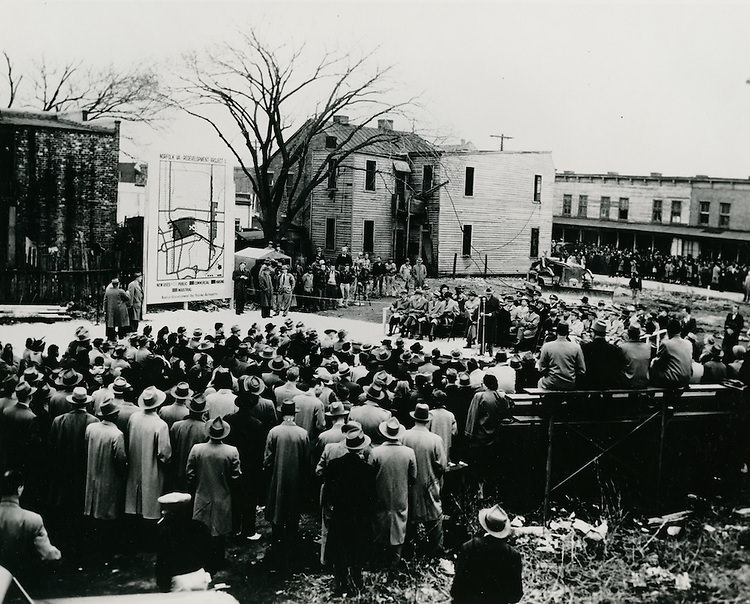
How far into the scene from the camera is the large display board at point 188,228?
49.0 ft

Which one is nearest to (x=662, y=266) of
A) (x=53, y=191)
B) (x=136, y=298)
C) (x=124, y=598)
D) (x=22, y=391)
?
(x=136, y=298)

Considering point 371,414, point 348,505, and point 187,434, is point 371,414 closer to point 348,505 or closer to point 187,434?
point 348,505

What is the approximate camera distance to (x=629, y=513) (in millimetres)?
9266

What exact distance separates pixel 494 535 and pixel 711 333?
529 inches

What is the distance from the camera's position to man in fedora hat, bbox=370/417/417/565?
730 cm

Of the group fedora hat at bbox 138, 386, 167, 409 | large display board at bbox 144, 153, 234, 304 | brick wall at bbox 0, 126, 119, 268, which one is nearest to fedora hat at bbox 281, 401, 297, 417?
fedora hat at bbox 138, 386, 167, 409

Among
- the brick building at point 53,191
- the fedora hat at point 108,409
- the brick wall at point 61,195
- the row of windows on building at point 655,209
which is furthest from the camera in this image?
the row of windows on building at point 655,209

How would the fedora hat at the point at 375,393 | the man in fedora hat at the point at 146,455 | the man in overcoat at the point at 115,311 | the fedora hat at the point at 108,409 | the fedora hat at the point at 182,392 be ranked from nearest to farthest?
the fedora hat at the point at 108,409 < the man in fedora hat at the point at 146,455 < the fedora hat at the point at 182,392 < the fedora hat at the point at 375,393 < the man in overcoat at the point at 115,311

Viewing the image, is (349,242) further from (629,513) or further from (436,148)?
(629,513)

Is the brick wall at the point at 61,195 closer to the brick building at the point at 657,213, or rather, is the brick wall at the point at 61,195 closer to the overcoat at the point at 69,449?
the overcoat at the point at 69,449

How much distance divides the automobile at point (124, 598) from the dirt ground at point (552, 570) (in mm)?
399

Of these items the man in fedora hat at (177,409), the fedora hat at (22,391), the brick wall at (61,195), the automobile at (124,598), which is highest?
the brick wall at (61,195)

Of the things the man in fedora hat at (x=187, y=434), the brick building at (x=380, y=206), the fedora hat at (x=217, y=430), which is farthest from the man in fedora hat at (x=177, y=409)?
the brick building at (x=380, y=206)

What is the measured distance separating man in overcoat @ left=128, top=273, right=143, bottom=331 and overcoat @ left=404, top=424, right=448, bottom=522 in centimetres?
867
